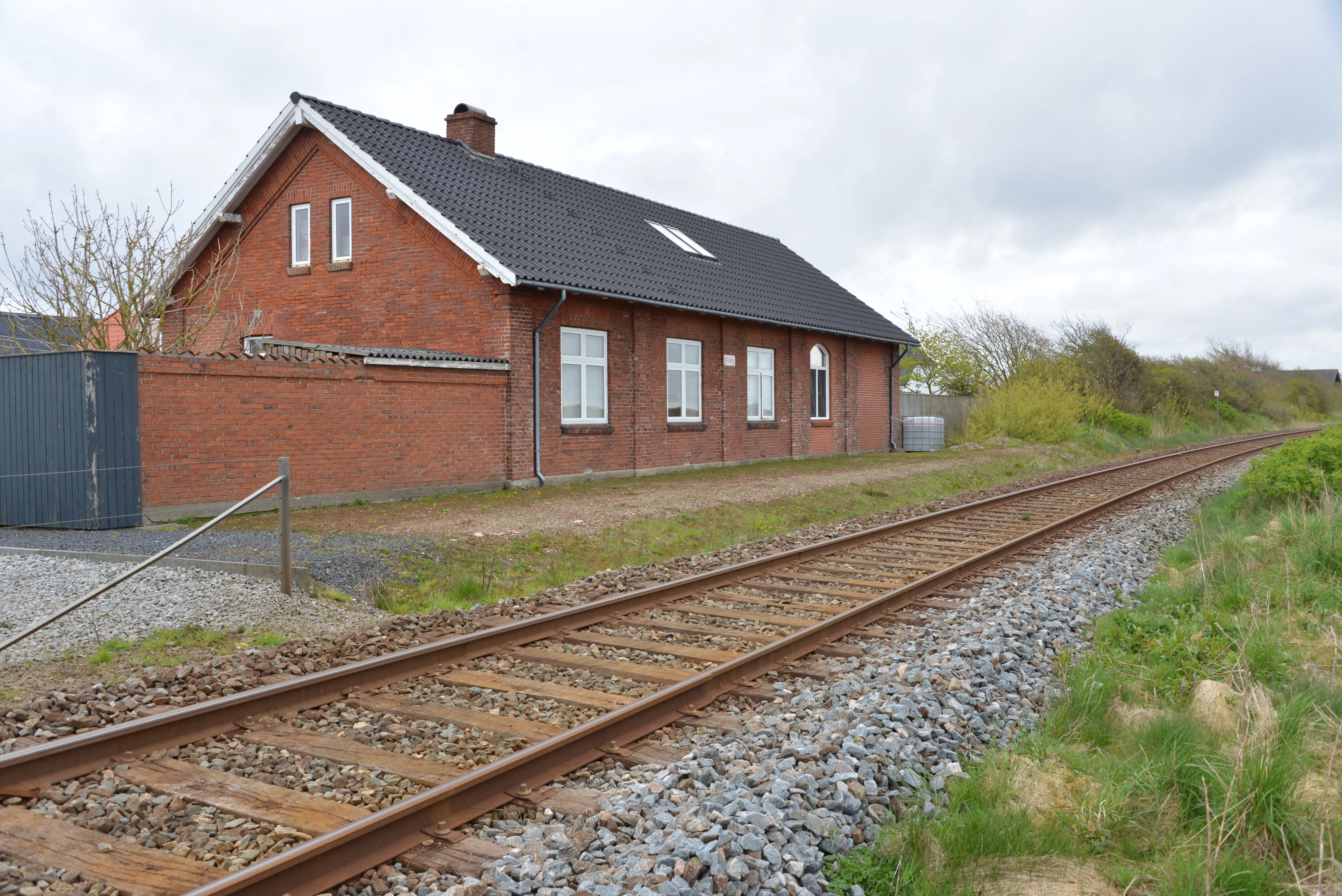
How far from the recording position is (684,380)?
821 inches

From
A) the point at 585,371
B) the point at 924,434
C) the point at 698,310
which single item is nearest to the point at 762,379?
the point at 698,310

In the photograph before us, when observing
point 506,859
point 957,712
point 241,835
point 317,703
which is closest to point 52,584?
point 317,703

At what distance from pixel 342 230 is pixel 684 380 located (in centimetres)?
746

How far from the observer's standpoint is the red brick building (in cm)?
1499

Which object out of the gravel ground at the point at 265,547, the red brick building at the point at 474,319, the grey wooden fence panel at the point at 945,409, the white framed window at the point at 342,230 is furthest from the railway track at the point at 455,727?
the grey wooden fence panel at the point at 945,409

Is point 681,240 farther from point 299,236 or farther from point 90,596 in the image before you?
point 90,596

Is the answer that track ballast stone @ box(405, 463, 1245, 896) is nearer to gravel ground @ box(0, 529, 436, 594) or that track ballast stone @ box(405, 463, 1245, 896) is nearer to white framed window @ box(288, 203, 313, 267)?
gravel ground @ box(0, 529, 436, 594)

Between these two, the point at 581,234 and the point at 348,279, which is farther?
the point at 581,234

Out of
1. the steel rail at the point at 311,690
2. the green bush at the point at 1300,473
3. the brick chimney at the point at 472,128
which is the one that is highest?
the brick chimney at the point at 472,128

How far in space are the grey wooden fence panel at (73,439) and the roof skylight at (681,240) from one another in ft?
48.8

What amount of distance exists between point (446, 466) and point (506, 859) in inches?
494

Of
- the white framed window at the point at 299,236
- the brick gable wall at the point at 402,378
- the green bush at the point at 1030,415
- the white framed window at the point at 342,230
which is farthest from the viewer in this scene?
the green bush at the point at 1030,415

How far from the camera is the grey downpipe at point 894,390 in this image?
30.1 meters

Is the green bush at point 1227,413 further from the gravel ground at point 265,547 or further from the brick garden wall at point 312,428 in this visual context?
the gravel ground at point 265,547
